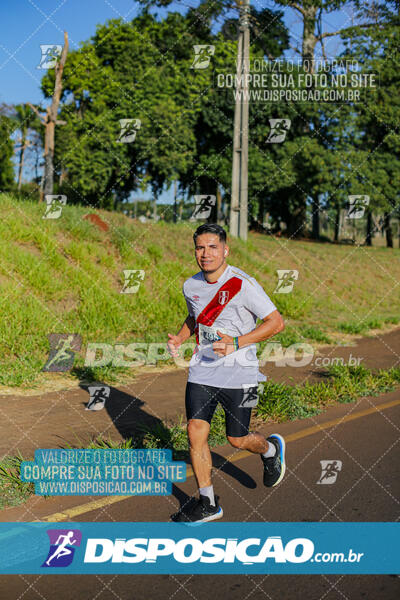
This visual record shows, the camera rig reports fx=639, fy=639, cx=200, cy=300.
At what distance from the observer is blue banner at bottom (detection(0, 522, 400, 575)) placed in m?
3.97

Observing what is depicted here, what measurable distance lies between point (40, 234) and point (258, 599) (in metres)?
11.4

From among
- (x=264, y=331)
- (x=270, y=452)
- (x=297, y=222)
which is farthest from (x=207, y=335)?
(x=297, y=222)

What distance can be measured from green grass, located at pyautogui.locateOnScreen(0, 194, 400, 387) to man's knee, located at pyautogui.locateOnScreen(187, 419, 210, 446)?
480 centimetres

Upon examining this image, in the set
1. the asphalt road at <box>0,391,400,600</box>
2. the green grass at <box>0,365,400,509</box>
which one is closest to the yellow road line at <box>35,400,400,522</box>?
the asphalt road at <box>0,391,400,600</box>

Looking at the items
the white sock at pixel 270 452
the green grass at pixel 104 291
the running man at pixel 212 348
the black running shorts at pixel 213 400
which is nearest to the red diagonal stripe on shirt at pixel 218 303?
the running man at pixel 212 348

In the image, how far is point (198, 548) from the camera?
4.18 meters

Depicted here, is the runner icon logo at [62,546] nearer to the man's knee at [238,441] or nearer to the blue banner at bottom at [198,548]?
the blue banner at bottom at [198,548]

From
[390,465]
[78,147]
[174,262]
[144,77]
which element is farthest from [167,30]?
[390,465]

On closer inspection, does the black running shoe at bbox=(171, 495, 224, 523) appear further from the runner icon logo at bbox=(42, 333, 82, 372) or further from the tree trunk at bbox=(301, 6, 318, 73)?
the tree trunk at bbox=(301, 6, 318, 73)

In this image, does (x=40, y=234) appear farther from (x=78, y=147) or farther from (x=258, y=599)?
(x=78, y=147)

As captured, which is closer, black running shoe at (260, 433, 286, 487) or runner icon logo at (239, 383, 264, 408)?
runner icon logo at (239, 383, 264, 408)

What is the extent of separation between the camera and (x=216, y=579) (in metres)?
3.82

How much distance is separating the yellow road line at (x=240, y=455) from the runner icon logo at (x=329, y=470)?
0.73 meters

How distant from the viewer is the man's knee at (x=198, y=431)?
4.47 meters
